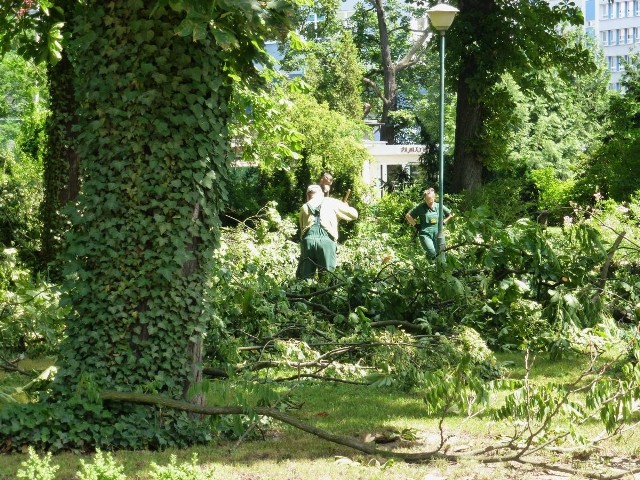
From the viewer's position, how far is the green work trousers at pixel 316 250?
14703 mm

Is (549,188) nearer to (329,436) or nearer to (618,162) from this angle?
(618,162)

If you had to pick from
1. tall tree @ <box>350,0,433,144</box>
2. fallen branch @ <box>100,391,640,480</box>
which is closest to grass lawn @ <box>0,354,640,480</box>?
fallen branch @ <box>100,391,640,480</box>

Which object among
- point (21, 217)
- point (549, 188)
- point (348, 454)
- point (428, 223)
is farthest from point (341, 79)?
point (348, 454)

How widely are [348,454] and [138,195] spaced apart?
2141mm

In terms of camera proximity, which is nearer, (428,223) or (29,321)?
(29,321)

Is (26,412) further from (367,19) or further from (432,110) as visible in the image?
(367,19)

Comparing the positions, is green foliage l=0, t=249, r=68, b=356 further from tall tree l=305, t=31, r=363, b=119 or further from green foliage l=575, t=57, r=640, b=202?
tall tree l=305, t=31, r=363, b=119

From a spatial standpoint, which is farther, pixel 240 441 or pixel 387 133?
pixel 387 133

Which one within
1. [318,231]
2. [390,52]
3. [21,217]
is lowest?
[318,231]

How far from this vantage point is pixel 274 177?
28703 mm

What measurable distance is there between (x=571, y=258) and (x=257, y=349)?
3632 millimetres

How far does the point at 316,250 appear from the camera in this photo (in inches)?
579

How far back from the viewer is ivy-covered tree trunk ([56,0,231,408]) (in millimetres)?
6566

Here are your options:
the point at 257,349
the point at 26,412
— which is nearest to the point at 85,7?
the point at 26,412
